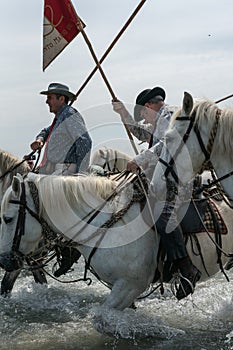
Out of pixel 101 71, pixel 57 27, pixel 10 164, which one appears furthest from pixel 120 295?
pixel 57 27

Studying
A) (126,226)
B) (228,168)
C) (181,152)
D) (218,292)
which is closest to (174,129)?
(181,152)

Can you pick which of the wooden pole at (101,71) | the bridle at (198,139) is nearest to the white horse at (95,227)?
the bridle at (198,139)

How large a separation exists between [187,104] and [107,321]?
2389mm

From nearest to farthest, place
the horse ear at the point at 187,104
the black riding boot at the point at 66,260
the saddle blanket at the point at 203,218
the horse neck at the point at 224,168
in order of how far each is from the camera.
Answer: the horse ear at the point at 187,104
the horse neck at the point at 224,168
the saddle blanket at the point at 203,218
the black riding boot at the point at 66,260

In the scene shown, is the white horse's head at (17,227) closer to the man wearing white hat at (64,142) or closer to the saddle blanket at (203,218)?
the man wearing white hat at (64,142)

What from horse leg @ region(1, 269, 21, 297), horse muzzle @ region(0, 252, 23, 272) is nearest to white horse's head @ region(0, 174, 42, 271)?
horse muzzle @ region(0, 252, 23, 272)

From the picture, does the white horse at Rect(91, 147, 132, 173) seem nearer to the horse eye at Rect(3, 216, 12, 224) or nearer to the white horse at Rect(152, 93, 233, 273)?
the horse eye at Rect(3, 216, 12, 224)

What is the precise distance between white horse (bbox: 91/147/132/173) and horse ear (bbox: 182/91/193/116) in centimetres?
592

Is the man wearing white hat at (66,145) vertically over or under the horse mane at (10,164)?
over

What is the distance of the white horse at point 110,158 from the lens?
37.6 ft

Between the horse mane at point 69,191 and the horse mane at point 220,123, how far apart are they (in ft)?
4.46

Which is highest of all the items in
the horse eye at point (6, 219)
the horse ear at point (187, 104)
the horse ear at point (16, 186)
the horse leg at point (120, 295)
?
the horse ear at point (187, 104)

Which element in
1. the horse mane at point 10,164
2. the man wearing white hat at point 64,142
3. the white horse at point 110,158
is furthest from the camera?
the white horse at point 110,158

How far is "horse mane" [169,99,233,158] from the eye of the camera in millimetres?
5438
